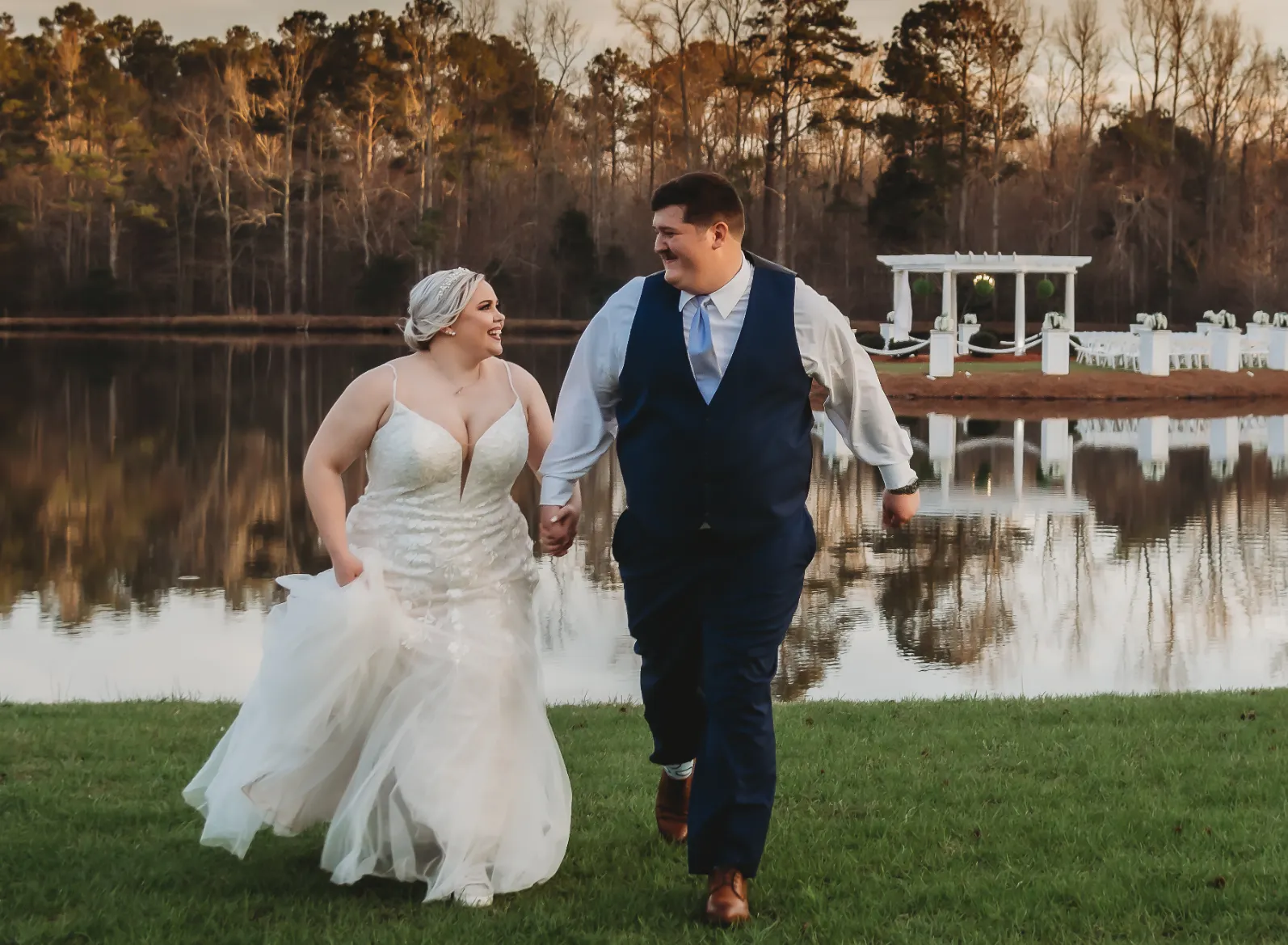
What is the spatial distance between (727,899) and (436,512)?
1.34 metres

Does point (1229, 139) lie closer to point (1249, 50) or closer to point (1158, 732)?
point (1249, 50)

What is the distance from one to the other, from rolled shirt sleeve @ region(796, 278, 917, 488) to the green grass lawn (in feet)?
3.73

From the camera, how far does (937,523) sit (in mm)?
15898

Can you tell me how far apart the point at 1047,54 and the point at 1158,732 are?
5329 cm

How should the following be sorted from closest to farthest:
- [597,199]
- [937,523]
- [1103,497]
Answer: [937,523], [1103,497], [597,199]

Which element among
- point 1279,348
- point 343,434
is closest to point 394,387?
point 343,434

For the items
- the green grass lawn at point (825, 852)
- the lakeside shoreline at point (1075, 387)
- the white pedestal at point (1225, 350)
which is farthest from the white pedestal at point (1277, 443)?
the green grass lawn at point (825, 852)

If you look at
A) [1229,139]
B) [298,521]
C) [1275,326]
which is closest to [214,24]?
[1229,139]

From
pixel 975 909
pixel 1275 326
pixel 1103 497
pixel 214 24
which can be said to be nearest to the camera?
pixel 975 909

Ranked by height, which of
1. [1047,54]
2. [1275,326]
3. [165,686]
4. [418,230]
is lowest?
[165,686]

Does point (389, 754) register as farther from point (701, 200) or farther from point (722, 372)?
point (701, 200)

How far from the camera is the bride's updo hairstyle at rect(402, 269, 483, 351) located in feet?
16.0

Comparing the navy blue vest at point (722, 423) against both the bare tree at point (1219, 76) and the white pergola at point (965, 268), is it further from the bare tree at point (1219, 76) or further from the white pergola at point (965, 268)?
the bare tree at point (1219, 76)

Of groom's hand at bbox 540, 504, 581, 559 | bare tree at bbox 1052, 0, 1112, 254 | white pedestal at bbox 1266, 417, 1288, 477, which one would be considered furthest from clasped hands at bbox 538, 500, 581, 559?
bare tree at bbox 1052, 0, 1112, 254
